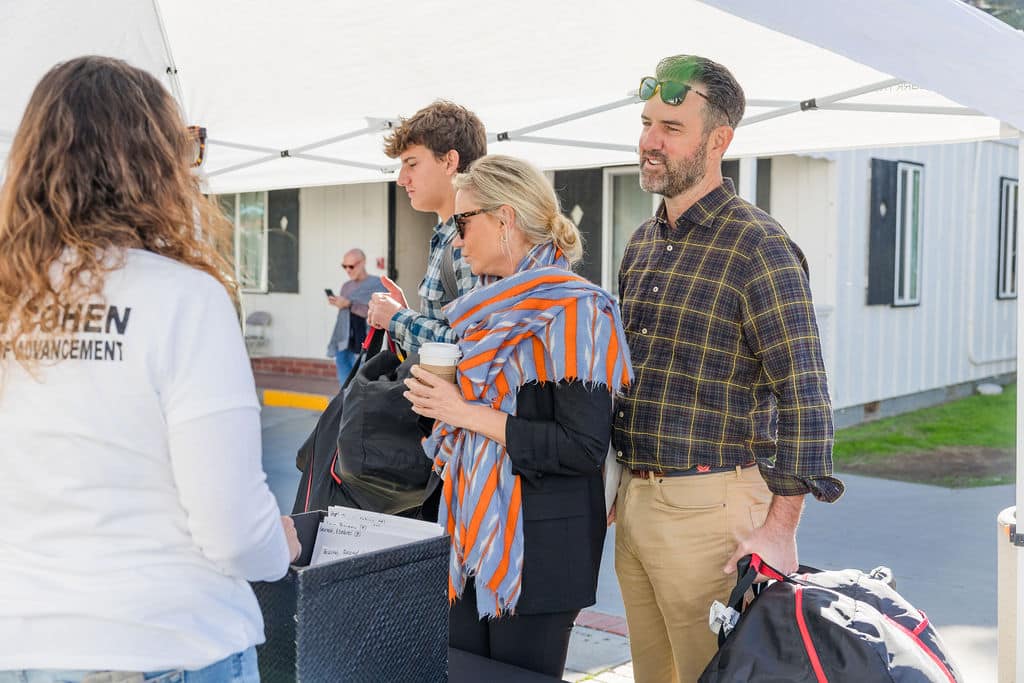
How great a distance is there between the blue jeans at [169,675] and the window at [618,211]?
9.92m

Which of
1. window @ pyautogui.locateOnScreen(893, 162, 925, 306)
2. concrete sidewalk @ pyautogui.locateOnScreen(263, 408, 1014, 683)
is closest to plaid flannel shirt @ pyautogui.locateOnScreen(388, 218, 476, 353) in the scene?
concrete sidewalk @ pyautogui.locateOnScreen(263, 408, 1014, 683)

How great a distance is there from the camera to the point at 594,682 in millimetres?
4109

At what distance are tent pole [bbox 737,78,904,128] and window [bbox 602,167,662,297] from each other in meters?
7.33

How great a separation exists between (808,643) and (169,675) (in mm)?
1188

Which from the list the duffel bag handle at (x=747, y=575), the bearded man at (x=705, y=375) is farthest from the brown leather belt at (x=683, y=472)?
the duffel bag handle at (x=747, y=575)

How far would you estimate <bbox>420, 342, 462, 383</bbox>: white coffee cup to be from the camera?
7.82ft

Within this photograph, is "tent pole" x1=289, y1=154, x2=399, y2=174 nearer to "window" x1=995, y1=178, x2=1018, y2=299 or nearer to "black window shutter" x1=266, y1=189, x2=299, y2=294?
"black window shutter" x1=266, y1=189, x2=299, y2=294

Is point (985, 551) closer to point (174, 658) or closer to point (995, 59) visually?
point (995, 59)

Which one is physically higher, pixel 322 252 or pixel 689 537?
pixel 322 252

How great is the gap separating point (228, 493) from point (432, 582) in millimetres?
613

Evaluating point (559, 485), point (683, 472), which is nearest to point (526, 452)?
point (559, 485)

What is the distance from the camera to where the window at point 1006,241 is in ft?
47.2

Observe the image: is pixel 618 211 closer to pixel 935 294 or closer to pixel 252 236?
pixel 935 294

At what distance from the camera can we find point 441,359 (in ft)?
7.83
